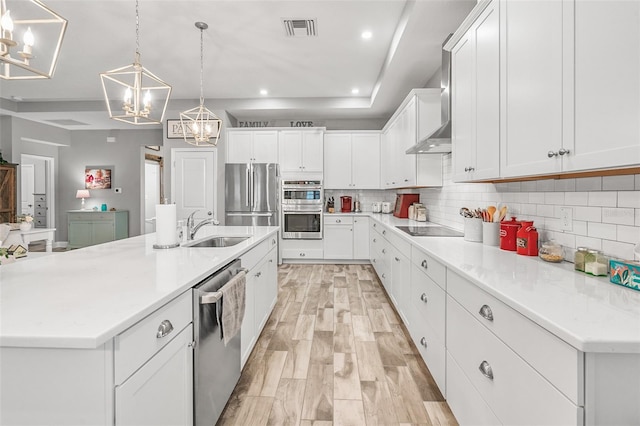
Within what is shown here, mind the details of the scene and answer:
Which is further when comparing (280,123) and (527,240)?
(280,123)

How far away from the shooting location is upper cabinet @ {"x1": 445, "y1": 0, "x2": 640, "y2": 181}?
103cm

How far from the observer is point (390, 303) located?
373 centimetres

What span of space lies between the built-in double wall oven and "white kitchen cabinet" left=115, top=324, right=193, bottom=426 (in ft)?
14.3

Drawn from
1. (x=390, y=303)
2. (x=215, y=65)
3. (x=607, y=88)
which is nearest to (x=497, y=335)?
(x=607, y=88)

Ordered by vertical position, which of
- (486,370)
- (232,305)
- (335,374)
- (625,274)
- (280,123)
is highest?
(280,123)

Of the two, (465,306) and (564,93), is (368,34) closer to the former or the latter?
(564,93)

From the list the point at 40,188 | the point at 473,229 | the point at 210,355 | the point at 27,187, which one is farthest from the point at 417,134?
the point at 27,187

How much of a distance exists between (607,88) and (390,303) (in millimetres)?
3011

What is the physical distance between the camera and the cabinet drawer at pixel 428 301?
1897 millimetres

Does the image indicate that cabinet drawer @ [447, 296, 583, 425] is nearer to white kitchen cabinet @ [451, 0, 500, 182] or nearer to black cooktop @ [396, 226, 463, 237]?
white kitchen cabinet @ [451, 0, 500, 182]

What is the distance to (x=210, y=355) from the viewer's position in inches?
61.1

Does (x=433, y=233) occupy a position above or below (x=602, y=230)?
below

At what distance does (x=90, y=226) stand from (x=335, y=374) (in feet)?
24.3

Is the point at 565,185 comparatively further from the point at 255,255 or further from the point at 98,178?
the point at 98,178
